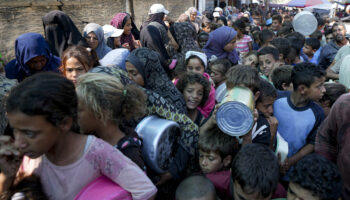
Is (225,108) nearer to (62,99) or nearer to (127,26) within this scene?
(62,99)

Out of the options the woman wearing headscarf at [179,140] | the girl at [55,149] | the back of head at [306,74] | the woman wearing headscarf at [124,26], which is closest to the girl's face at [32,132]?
the girl at [55,149]

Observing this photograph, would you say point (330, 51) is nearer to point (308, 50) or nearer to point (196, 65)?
point (308, 50)

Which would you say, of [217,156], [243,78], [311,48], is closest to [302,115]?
[243,78]

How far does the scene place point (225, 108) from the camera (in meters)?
1.75

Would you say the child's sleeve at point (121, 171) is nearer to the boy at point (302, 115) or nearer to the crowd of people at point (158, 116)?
the crowd of people at point (158, 116)

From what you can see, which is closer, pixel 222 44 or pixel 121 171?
pixel 121 171

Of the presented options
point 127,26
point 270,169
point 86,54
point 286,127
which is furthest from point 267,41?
point 270,169

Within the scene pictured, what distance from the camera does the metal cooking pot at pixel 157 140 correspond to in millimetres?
1667

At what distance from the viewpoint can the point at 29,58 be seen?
9.12 ft

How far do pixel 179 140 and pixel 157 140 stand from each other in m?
0.44

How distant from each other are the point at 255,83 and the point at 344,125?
0.75 meters

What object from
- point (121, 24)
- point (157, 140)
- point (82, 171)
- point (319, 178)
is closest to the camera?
point (82, 171)

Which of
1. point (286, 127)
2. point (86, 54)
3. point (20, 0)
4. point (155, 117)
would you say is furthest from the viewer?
point (20, 0)

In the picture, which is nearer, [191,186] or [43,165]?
[43,165]
